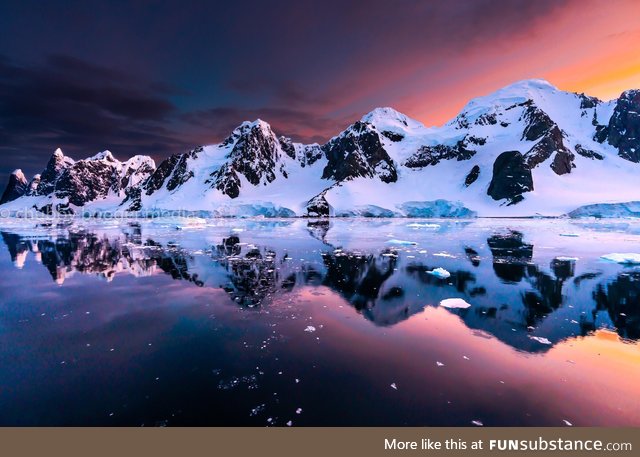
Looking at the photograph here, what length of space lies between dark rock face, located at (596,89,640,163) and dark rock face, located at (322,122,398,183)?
93.3 metres

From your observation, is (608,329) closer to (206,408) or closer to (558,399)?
(558,399)

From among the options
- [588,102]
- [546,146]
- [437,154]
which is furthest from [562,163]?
[588,102]

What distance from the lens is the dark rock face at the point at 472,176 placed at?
138 metres

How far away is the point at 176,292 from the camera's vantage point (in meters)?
15.5

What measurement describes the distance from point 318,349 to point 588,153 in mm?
177615

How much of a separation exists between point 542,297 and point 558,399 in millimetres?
9047

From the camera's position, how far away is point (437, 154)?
158375 mm

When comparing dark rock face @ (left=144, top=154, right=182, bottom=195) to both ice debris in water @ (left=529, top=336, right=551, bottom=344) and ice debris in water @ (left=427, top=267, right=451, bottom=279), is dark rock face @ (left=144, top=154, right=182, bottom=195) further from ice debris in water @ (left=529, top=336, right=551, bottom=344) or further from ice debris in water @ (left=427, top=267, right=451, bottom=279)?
ice debris in water @ (left=529, top=336, right=551, bottom=344)

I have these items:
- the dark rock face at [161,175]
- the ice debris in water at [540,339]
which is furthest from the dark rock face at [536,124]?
the dark rock face at [161,175]

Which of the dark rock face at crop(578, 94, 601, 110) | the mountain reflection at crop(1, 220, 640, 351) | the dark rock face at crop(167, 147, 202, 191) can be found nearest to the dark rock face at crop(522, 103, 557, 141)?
the dark rock face at crop(578, 94, 601, 110)

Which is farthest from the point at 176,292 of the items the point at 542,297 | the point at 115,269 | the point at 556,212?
the point at 556,212

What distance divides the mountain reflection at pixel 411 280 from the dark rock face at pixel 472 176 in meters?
118

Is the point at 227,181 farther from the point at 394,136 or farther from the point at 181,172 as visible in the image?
the point at 394,136
